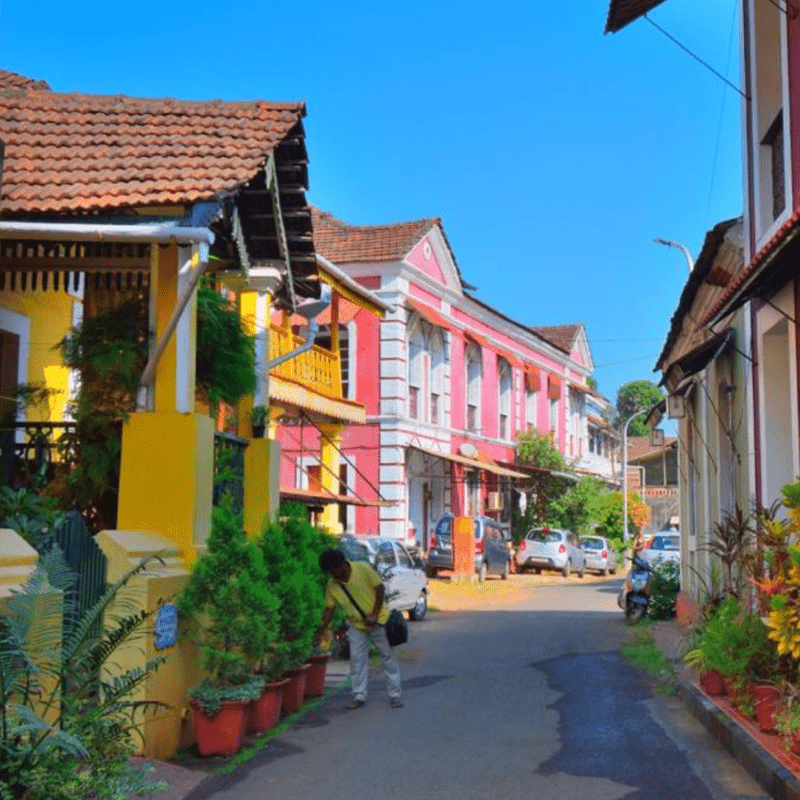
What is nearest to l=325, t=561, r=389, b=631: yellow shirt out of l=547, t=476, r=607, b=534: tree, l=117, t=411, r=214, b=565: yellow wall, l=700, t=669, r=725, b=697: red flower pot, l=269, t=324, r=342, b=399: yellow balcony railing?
l=117, t=411, r=214, b=565: yellow wall

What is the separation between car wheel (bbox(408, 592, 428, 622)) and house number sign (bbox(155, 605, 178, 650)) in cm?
1364

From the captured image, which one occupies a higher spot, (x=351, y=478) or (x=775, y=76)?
(x=775, y=76)

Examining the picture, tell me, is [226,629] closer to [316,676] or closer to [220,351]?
[220,351]

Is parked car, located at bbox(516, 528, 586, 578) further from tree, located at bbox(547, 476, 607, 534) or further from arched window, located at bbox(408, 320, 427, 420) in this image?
arched window, located at bbox(408, 320, 427, 420)

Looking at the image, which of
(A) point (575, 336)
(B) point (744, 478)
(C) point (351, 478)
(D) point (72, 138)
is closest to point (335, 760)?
(D) point (72, 138)

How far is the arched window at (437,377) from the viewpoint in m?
36.1

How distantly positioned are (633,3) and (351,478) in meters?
20.9

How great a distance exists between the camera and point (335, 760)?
9.73 metres

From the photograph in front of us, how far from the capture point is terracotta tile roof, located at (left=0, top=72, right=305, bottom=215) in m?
10.4

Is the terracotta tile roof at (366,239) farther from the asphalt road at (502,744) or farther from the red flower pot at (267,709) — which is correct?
the red flower pot at (267,709)

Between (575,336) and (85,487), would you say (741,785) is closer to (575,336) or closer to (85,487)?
(85,487)

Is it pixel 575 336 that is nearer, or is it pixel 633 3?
pixel 633 3

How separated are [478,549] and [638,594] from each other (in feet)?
33.4

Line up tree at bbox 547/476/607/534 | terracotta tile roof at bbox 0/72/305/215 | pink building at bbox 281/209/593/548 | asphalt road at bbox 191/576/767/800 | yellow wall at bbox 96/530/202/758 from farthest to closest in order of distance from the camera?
tree at bbox 547/476/607/534 < pink building at bbox 281/209/593/548 < terracotta tile roof at bbox 0/72/305/215 < yellow wall at bbox 96/530/202/758 < asphalt road at bbox 191/576/767/800
